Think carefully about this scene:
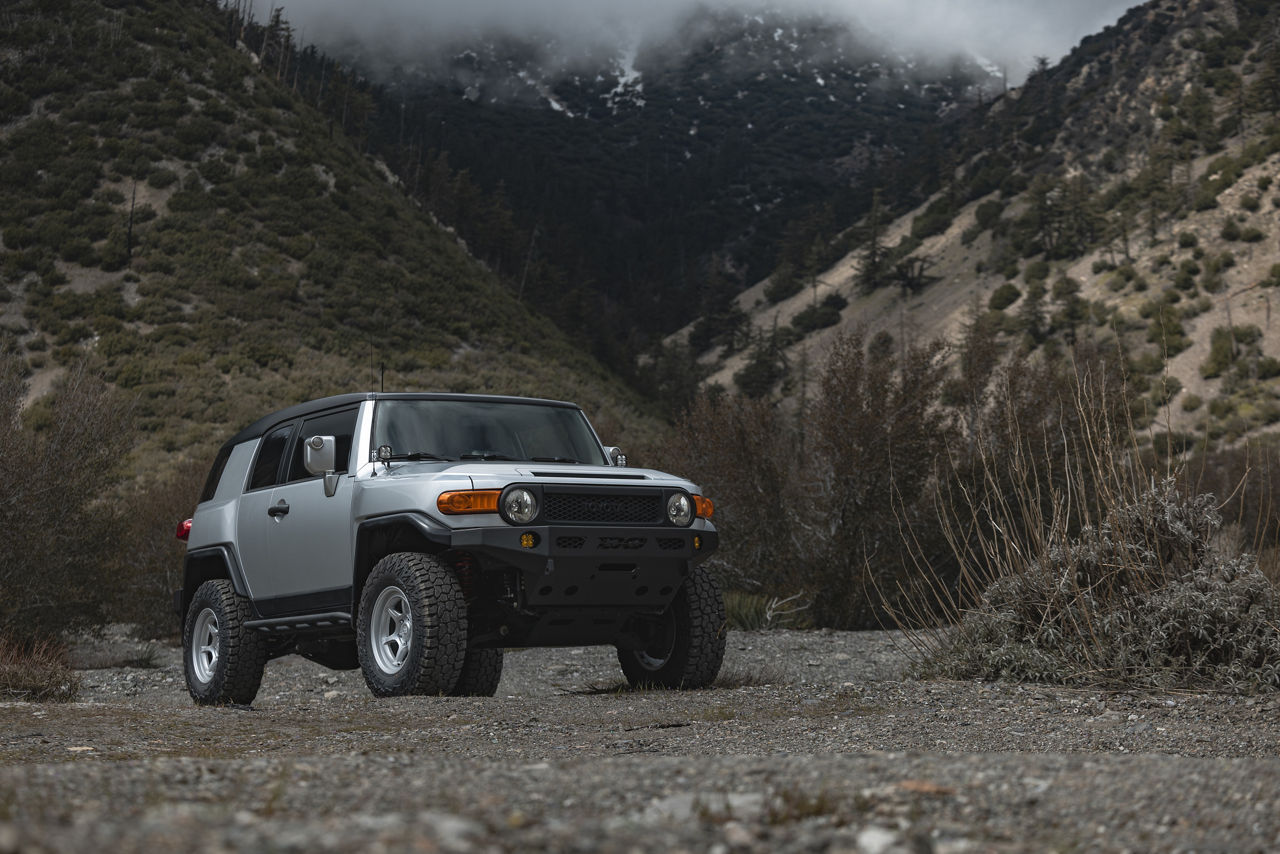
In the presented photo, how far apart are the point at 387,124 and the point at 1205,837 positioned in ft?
374

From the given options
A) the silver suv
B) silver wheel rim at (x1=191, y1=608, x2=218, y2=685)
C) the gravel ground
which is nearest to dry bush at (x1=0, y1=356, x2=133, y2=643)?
silver wheel rim at (x1=191, y1=608, x2=218, y2=685)

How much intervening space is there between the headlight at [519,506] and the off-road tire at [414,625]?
55 cm

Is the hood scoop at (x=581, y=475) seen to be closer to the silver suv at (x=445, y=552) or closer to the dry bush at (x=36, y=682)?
the silver suv at (x=445, y=552)

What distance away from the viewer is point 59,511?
14312mm

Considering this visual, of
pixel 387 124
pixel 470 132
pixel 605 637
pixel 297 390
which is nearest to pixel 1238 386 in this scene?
pixel 297 390

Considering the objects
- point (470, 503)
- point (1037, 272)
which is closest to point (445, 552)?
point (470, 503)

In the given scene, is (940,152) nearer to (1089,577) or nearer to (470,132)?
(470,132)

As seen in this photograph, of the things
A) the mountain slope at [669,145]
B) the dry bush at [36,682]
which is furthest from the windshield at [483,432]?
the mountain slope at [669,145]

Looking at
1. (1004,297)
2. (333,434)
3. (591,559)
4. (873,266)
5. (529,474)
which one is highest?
(873,266)

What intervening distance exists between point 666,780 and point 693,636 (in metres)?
5.07

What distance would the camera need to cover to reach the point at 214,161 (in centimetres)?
4719

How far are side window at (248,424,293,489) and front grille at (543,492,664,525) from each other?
264 cm

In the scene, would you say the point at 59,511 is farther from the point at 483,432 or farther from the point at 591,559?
the point at 591,559

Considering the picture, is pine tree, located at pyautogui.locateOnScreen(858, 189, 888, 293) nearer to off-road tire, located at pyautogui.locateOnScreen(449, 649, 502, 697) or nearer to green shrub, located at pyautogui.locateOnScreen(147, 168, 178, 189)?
green shrub, located at pyautogui.locateOnScreen(147, 168, 178, 189)
